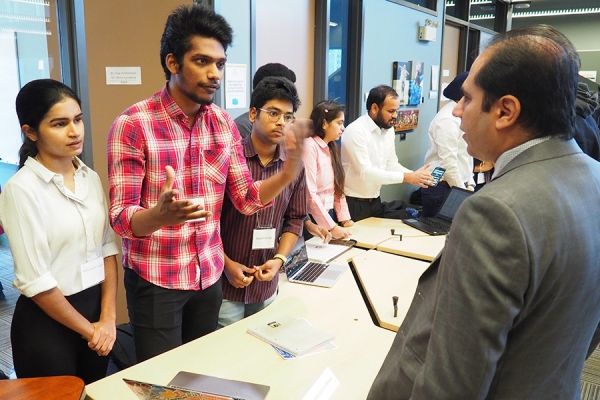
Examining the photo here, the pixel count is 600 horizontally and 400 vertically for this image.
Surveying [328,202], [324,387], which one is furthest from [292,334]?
[328,202]

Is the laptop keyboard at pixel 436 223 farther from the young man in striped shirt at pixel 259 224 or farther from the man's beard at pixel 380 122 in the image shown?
the young man in striped shirt at pixel 259 224

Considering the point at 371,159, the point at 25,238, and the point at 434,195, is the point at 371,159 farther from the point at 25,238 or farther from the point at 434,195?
the point at 25,238

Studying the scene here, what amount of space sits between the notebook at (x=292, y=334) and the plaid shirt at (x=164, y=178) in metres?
0.25

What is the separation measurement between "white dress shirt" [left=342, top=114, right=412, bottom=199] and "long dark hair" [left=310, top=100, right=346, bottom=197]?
0.26m

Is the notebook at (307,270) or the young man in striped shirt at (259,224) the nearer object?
the young man in striped shirt at (259,224)

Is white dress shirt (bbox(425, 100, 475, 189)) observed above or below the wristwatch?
above

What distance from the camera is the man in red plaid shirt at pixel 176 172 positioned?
1.42 meters

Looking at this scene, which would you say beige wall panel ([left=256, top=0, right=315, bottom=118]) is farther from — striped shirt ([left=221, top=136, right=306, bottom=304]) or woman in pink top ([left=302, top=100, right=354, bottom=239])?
striped shirt ([left=221, top=136, right=306, bottom=304])

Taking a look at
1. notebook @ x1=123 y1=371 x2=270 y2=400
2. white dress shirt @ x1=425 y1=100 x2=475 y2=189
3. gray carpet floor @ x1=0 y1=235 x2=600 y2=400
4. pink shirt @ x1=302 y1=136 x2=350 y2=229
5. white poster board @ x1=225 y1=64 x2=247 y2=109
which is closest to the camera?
notebook @ x1=123 y1=371 x2=270 y2=400

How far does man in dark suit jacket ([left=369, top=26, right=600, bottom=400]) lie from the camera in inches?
27.8

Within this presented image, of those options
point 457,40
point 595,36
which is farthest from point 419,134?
point 595,36

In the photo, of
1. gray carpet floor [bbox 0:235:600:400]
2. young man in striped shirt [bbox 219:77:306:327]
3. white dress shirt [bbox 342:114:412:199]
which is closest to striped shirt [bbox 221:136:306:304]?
young man in striped shirt [bbox 219:77:306:327]

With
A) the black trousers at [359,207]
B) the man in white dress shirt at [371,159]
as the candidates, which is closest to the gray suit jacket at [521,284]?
the man in white dress shirt at [371,159]

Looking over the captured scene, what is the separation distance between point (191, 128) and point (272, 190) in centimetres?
35
